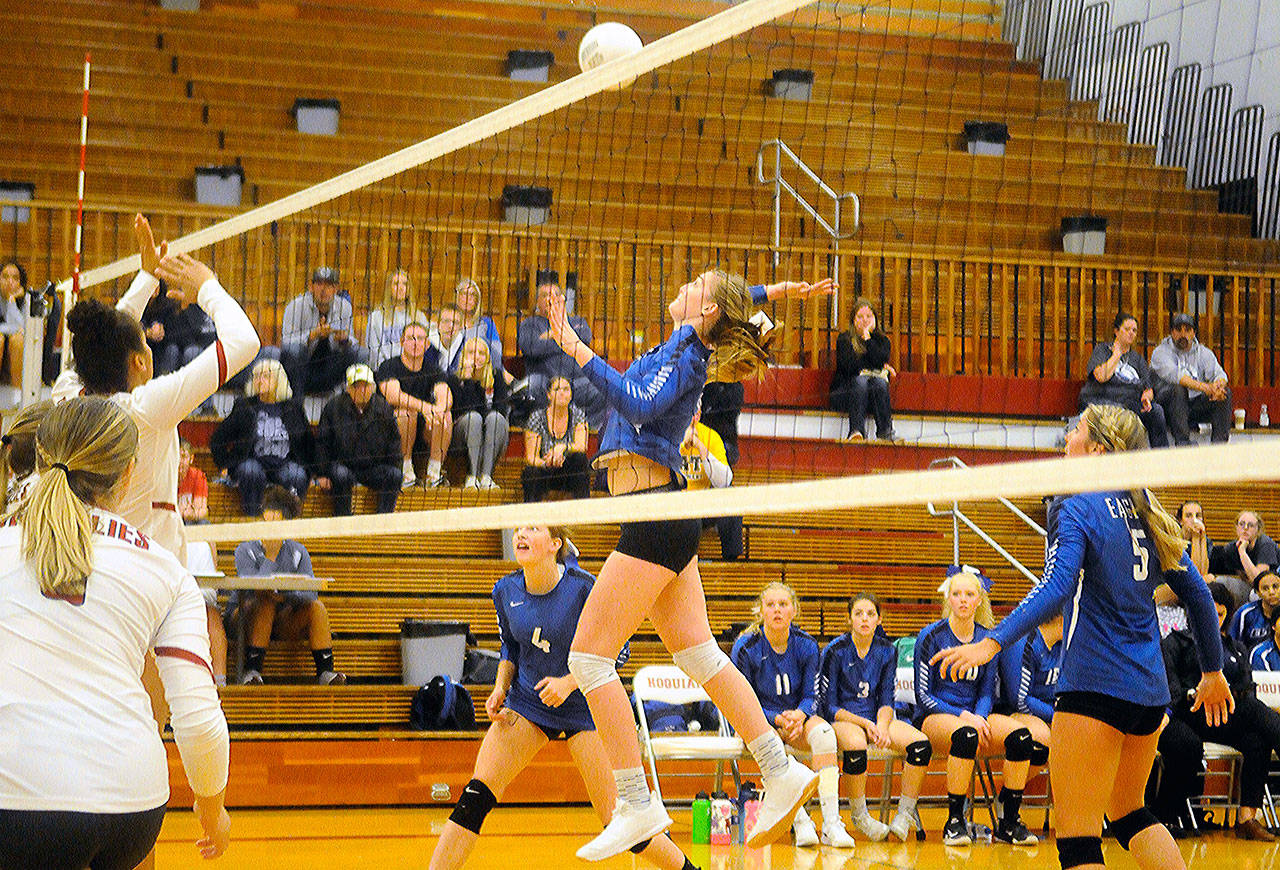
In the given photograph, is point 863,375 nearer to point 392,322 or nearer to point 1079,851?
point 392,322

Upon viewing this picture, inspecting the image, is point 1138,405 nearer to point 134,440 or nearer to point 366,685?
point 366,685

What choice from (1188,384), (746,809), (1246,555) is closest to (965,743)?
(746,809)

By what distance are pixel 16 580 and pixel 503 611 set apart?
337cm

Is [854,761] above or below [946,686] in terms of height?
below

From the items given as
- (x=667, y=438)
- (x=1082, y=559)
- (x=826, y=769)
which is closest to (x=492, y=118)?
(x=667, y=438)

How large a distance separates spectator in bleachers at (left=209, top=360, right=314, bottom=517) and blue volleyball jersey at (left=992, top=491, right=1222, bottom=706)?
6.15 metres

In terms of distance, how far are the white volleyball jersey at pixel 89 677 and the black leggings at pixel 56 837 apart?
18 mm

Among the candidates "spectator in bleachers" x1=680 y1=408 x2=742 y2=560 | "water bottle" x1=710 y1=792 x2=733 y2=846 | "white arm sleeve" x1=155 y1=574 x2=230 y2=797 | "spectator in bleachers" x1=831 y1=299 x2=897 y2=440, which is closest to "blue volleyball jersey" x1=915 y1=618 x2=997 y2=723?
"water bottle" x1=710 y1=792 x2=733 y2=846

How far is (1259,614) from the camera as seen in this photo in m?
9.49

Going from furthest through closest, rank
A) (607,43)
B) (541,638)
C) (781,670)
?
(607,43), (781,670), (541,638)

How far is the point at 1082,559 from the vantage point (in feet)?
15.1

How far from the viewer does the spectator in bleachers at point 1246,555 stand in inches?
401

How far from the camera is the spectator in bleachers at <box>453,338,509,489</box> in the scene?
10.1 metres

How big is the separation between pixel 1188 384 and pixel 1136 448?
7.59m
